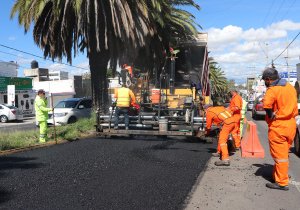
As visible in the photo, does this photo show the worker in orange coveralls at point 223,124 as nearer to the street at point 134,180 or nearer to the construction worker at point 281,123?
the street at point 134,180

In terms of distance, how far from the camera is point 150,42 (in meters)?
15.6

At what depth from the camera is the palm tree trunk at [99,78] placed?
14.9 metres

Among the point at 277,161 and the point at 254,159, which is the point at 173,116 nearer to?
the point at 254,159

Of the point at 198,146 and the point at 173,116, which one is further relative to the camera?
the point at 173,116

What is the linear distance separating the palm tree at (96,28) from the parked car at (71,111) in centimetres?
384

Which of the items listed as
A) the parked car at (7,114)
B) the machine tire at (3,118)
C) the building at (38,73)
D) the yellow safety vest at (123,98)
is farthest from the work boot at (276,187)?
the building at (38,73)

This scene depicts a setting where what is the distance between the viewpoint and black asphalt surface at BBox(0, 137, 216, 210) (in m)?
5.09

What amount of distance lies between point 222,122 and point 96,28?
6.48 metres

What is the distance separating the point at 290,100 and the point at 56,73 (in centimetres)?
7643

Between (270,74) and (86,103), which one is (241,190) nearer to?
(270,74)

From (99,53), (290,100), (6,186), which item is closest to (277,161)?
(290,100)

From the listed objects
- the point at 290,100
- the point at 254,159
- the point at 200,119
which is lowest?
the point at 254,159

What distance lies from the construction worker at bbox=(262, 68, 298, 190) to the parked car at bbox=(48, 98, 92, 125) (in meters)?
13.2

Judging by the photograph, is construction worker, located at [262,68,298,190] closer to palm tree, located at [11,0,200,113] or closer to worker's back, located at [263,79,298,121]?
worker's back, located at [263,79,298,121]
